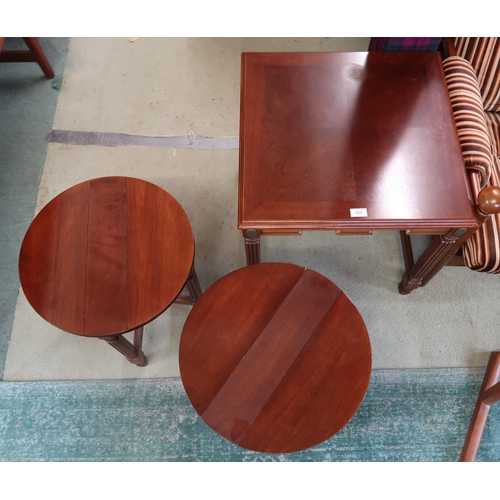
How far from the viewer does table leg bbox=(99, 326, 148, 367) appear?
3.90ft

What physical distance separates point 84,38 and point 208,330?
2.01 metres

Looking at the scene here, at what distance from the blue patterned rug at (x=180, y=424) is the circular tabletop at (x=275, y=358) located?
478 millimetres

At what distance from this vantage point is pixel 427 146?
3.87ft

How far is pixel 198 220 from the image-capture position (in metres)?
1.73

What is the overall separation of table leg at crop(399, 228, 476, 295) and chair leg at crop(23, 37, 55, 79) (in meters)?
2.03

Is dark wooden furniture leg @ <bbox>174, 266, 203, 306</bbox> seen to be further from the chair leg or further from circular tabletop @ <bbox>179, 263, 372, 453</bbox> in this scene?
the chair leg

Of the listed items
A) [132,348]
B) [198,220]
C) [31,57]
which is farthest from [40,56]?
[132,348]

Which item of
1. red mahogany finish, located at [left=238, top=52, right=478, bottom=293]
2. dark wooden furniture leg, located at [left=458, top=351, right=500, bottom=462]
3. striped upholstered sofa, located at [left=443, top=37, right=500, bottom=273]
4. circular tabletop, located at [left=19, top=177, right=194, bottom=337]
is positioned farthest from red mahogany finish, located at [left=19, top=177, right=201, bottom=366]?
dark wooden furniture leg, located at [left=458, top=351, right=500, bottom=462]

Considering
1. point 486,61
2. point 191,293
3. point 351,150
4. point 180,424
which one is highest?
point 486,61

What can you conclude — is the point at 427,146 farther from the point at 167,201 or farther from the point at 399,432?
the point at 399,432

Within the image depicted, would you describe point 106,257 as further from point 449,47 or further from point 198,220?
point 449,47

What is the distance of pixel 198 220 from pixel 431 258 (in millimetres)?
982

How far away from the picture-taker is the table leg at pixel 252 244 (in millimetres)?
1138

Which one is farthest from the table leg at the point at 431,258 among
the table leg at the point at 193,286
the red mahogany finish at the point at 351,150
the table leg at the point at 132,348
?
the table leg at the point at 132,348
